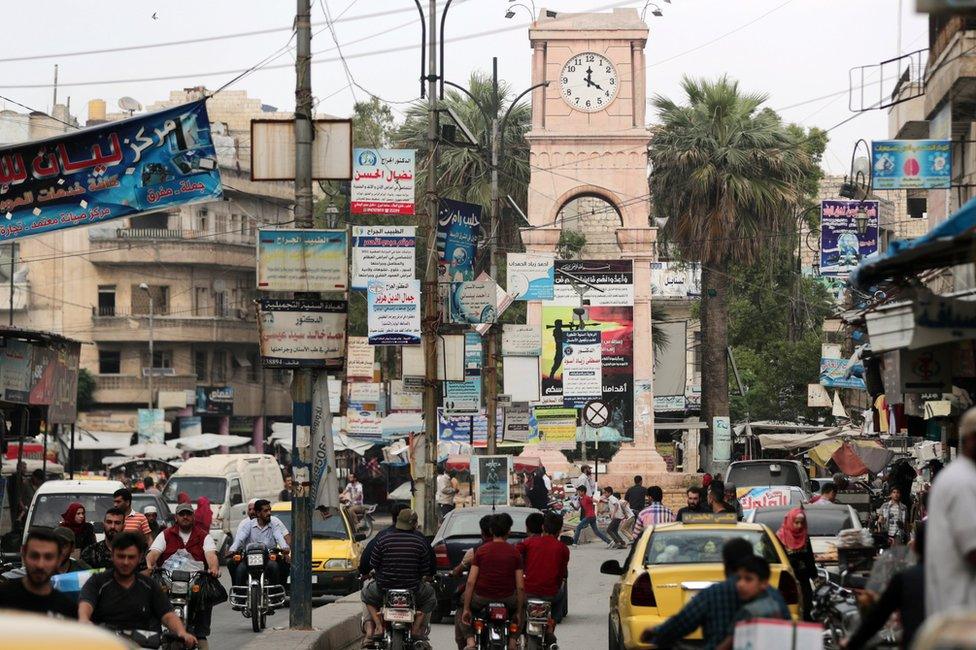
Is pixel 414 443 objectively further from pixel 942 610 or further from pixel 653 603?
pixel 942 610

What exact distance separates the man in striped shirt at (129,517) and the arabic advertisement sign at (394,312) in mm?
9523

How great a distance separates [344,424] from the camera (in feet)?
208

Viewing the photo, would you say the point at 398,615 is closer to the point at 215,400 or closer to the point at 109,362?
the point at 215,400

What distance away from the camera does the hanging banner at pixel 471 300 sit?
35406 mm

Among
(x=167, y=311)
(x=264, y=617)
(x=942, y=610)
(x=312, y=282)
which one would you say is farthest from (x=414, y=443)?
(x=167, y=311)

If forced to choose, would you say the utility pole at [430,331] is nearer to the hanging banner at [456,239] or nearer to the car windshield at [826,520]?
the hanging banner at [456,239]

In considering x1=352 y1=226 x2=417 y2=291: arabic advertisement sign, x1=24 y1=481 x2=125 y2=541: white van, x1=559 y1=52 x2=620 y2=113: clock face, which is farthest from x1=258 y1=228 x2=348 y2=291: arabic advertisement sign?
x1=559 y1=52 x2=620 y2=113: clock face

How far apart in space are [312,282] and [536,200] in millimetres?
37246

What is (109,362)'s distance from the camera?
75500 millimetres

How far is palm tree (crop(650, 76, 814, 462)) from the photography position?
56.4 meters

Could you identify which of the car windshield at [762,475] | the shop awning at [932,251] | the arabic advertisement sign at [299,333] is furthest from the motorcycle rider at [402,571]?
the car windshield at [762,475]

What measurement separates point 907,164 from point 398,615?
17.0 meters

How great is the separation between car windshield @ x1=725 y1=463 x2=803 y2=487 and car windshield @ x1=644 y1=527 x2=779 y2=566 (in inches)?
865

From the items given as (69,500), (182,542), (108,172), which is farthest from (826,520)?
(69,500)
